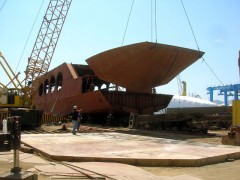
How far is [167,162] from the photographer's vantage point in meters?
7.39

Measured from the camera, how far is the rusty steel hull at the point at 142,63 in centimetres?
2058

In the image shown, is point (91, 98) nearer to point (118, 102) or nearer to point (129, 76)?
point (118, 102)

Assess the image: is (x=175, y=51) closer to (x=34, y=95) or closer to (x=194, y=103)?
(x=34, y=95)

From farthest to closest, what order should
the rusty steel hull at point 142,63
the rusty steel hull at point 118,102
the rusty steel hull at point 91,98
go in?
the rusty steel hull at point 91,98 < the rusty steel hull at point 118,102 < the rusty steel hull at point 142,63

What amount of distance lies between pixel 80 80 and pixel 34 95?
12671 mm

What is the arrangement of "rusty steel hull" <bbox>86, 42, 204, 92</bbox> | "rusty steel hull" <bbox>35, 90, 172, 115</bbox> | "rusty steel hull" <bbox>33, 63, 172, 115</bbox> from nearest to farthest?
"rusty steel hull" <bbox>86, 42, 204, 92</bbox> → "rusty steel hull" <bbox>35, 90, 172, 115</bbox> → "rusty steel hull" <bbox>33, 63, 172, 115</bbox>

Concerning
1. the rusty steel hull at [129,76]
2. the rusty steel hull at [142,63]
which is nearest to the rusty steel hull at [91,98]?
the rusty steel hull at [129,76]

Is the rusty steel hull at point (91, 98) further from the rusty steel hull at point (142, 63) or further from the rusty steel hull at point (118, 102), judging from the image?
the rusty steel hull at point (142, 63)

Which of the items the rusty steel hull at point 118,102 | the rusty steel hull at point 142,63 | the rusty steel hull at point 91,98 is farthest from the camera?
the rusty steel hull at point 91,98

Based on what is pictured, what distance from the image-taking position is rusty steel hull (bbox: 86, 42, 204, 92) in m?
20.6

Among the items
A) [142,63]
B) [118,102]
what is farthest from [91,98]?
[142,63]

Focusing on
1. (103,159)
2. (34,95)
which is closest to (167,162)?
(103,159)

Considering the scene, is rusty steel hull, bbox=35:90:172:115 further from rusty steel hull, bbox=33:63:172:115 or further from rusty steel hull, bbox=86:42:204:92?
rusty steel hull, bbox=86:42:204:92

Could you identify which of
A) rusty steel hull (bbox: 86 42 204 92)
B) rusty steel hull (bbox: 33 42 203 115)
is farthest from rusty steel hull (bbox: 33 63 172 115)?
rusty steel hull (bbox: 86 42 204 92)
